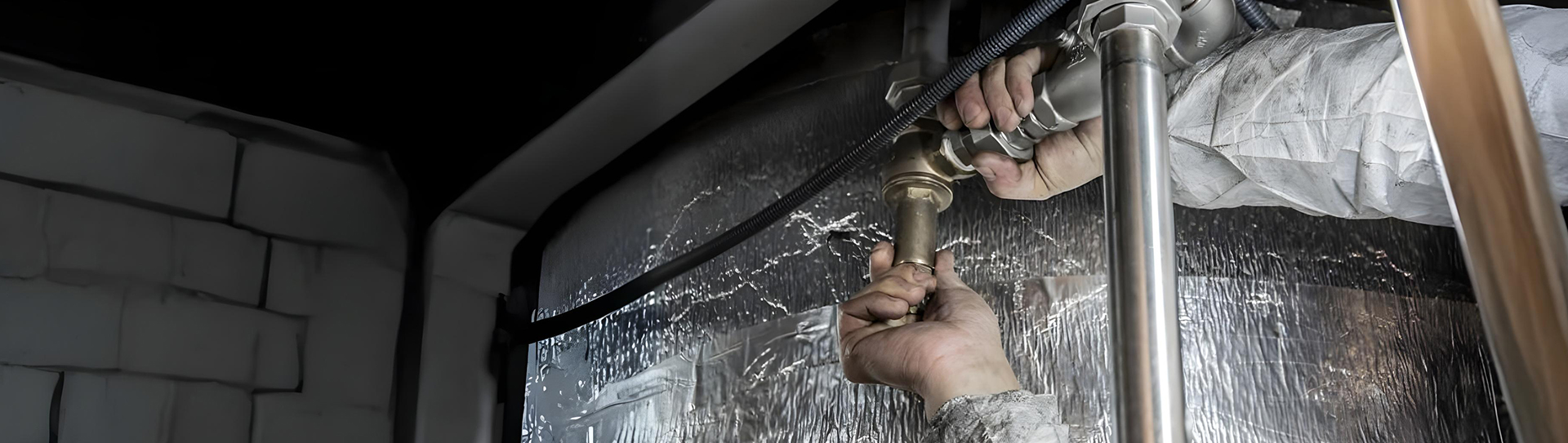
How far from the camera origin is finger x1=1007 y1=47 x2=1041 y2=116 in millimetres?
618

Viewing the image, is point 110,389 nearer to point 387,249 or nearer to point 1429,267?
point 387,249

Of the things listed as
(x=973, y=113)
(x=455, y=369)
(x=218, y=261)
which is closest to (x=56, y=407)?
(x=218, y=261)

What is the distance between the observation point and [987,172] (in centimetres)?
66

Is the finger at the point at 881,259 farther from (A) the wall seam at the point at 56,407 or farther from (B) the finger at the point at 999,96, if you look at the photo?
(A) the wall seam at the point at 56,407

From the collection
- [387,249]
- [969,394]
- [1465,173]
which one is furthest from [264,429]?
[1465,173]

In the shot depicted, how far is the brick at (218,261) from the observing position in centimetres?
72

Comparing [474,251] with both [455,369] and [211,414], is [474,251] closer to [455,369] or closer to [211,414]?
[455,369]

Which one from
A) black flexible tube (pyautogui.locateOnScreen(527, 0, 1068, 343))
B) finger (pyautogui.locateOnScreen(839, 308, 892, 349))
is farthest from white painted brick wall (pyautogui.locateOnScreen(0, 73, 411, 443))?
finger (pyautogui.locateOnScreen(839, 308, 892, 349))

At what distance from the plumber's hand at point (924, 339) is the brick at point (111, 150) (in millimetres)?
446

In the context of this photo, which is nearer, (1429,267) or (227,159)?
(1429,267)

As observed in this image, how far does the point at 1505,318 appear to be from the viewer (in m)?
0.22

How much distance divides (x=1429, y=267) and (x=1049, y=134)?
0.76ft

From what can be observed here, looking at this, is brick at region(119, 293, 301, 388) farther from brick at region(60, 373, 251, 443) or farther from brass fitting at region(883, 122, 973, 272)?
brass fitting at region(883, 122, 973, 272)

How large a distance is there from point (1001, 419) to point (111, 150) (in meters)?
0.60
